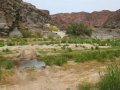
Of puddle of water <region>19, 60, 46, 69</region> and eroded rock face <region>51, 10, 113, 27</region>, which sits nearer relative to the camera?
puddle of water <region>19, 60, 46, 69</region>

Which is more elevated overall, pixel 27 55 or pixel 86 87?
pixel 27 55

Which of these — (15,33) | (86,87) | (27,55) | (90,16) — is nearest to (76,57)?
(27,55)

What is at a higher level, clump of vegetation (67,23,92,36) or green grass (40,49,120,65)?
clump of vegetation (67,23,92,36)

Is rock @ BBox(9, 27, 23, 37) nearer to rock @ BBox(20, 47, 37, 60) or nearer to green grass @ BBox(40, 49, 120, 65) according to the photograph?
green grass @ BBox(40, 49, 120, 65)

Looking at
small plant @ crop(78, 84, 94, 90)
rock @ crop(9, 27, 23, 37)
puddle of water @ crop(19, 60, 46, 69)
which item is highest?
rock @ crop(9, 27, 23, 37)

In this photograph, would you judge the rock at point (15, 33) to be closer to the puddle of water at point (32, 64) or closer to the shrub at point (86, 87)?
the puddle of water at point (32, 64)

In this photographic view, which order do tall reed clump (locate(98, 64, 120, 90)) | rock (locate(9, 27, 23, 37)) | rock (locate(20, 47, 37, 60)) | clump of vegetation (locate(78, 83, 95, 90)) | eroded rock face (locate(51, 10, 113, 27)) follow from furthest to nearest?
eroded rock face (locate(51, 10, 113, 27))
rock (locate(9, 27, 23, 37))
rock (locate(20, 47, 37, 60))
clump of vegetation (locate(78, 83, 95, 90))
tall reed clump (locate(98, 64, 120, 90))

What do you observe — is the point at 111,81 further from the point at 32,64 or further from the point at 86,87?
the point at 32,64

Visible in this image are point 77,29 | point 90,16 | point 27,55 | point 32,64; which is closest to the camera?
point 32,64

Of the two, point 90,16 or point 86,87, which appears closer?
point 86,87

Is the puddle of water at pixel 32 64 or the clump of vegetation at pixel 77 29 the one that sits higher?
the clump of vegetation at pixel 77 29

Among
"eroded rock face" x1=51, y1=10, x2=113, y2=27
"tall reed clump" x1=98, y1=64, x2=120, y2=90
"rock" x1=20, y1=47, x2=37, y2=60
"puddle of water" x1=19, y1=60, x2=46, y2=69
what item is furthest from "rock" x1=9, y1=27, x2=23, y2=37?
"eroded rock face" x1=51, y1=10, x2=113, y2=27

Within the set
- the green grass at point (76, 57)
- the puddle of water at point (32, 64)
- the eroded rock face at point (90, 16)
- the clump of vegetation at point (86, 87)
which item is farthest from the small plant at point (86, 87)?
the eroded rock face at point (90, 16)

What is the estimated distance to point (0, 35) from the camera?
137ft
